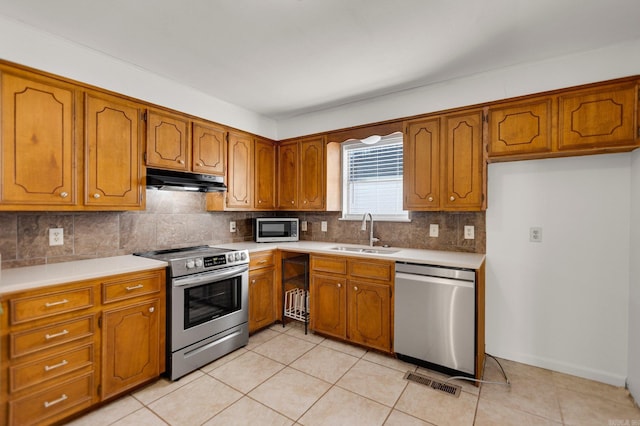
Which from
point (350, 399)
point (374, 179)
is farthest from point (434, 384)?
point (374, 179)

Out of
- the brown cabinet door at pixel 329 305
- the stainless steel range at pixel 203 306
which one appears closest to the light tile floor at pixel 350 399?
the stainless steel range at pixel 203 306

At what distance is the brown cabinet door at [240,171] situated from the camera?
10.8 ft

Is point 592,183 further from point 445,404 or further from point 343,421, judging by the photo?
point 343,421

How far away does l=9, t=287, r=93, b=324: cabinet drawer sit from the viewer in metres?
1.62

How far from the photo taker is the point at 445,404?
79.6 inches

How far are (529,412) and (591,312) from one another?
103 cm

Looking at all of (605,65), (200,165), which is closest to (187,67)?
(200,165)

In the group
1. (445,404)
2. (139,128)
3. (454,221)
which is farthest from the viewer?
(454,221)

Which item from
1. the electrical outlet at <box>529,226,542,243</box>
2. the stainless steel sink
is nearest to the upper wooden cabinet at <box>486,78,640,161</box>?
the electrical outlet at <box>529,226,542,243</box>

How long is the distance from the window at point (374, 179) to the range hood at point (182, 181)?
1.55m

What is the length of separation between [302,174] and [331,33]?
6.14ft

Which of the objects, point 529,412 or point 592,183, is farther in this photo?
point 592,183

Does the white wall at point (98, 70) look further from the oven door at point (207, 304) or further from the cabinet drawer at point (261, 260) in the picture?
the oven door at point (207, 304)

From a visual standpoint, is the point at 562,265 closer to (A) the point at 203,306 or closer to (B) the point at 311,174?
(B) the point at 311,174
